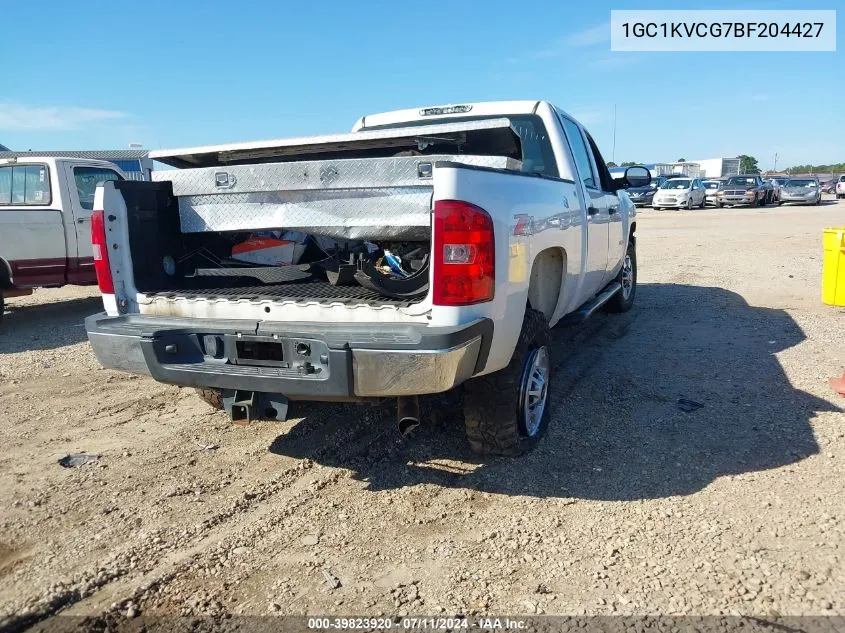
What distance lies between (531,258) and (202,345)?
172 cm

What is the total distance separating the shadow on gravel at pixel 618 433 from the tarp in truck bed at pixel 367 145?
56.4 inches

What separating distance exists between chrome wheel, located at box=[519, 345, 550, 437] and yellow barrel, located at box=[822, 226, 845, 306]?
5.49 m

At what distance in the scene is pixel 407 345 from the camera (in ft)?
9.43

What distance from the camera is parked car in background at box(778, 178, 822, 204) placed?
115 ft

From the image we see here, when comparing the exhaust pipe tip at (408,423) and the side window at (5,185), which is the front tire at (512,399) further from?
the side window at (5,185)

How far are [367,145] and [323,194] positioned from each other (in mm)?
407

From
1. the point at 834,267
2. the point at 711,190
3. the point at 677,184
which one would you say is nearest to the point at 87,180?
the point at 834,267

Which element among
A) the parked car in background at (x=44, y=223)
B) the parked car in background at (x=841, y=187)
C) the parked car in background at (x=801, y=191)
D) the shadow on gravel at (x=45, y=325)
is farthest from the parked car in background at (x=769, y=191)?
the parked car in background at (x=44, y=223)

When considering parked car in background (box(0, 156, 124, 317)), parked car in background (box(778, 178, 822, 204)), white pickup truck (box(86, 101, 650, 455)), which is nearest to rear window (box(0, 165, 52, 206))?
parked car in background (box(0, 156, 124, 317))

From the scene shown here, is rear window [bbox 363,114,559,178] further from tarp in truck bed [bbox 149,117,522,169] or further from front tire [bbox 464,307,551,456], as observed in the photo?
front tire [bbox 464,307,551,456]

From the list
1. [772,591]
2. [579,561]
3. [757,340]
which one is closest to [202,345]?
[579,561]

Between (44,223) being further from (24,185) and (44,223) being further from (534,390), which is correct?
(534,390)

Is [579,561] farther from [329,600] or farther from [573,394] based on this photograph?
[573,394]

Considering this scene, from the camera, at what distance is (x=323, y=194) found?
137 inches
